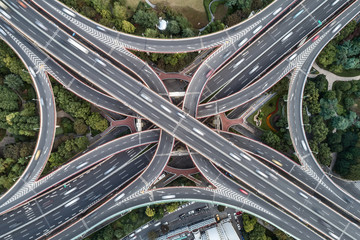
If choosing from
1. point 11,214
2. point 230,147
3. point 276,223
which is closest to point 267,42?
point 230,147

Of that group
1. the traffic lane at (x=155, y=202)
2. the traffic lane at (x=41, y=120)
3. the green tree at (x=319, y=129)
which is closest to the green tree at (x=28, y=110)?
the traffic lane at (x=41, y=120)

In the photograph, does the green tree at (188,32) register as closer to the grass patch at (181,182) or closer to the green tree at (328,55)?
the green tree at (328,55)

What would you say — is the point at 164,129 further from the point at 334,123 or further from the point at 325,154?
the point at 334,123

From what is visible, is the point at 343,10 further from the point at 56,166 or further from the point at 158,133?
the point at 56,166

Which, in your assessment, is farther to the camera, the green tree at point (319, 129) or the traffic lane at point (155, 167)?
the green tree at point (319, 129)

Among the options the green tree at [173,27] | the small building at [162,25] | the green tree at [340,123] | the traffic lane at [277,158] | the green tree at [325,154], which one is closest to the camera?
the green tree at [173,27]

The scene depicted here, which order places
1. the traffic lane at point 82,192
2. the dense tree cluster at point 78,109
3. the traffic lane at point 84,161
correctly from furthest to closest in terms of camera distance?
the traffic lane at point 82,192
the dense tree cluster at point 78,109
the traffic lane at point 84,161
